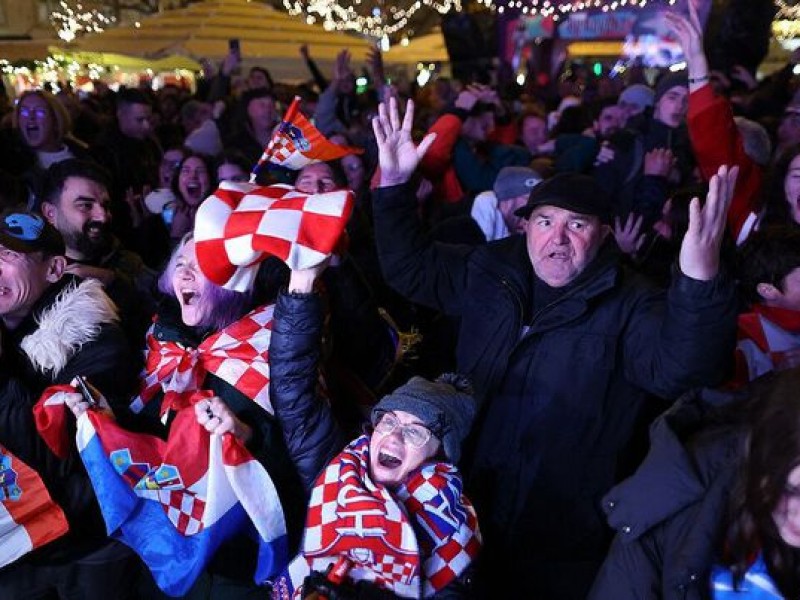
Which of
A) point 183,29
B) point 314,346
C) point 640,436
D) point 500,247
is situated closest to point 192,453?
point 314,346

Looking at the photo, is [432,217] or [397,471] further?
[432,217]

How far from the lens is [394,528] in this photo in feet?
6.66

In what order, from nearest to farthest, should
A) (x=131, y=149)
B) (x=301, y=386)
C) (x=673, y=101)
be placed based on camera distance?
(x=301, y=386) → (x=673, y=101) → (x=131, y=149)

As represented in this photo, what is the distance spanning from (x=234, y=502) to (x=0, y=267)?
1.13 meters

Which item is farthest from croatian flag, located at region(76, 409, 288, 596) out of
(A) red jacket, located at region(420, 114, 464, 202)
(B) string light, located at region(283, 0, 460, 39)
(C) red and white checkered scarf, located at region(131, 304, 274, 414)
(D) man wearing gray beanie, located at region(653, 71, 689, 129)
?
(B) string light, located at region(283, 0, 460, 39)

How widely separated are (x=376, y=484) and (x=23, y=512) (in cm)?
113

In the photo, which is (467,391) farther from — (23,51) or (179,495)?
(23,51)

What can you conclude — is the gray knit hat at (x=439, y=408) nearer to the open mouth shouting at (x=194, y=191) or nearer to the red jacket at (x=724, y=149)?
the red jacket at (x=724, y=149)

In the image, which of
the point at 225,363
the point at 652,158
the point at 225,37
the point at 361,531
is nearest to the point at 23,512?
the point at 225,363

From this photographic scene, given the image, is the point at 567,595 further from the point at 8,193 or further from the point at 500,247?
the point at 8,193

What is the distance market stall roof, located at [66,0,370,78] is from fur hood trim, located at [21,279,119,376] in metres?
10.3

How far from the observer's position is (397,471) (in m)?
2.19

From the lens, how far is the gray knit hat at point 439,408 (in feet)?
7.14

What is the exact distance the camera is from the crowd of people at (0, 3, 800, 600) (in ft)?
5.97
